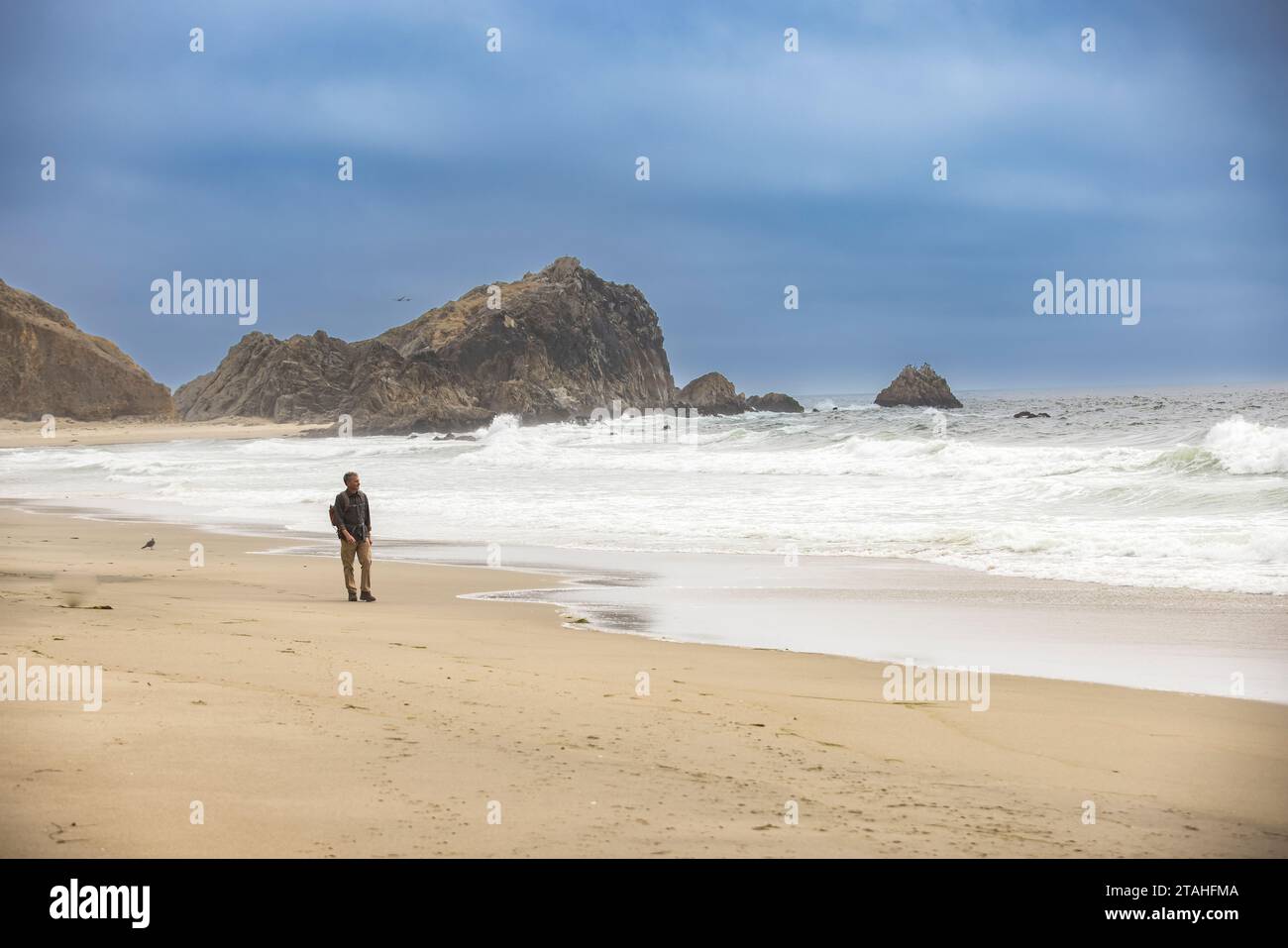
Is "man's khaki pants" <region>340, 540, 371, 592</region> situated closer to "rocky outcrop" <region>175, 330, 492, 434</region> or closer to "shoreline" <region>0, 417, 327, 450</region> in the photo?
"shoreline" <region>0, 417, 327, 450</region>

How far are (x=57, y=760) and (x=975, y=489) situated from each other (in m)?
20.8

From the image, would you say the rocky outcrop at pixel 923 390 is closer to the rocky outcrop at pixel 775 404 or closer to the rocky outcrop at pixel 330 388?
the rocky outcrop at pixel 775 404

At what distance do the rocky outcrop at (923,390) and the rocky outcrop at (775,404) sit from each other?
1403 cm

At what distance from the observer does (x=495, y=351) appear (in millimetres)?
116875

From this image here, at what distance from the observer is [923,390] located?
367 feet

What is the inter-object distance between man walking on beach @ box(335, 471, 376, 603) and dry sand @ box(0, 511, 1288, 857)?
103 inches

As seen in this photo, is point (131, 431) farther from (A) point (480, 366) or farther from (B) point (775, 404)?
(B) point (775, 404)

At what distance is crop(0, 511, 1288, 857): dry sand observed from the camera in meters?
3.72

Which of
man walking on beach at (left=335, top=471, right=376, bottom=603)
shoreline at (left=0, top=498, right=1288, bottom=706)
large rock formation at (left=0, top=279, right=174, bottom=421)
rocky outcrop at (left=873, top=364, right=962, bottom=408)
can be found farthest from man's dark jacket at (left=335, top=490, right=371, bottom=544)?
rocky outcrop at (left=873, top=364, right=962, bottom=408)

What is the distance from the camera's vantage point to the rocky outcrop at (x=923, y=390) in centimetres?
11188

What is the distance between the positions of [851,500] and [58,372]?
95856 millimetres

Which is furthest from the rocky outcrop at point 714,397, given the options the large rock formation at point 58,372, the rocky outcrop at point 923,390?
the large rock formation at point 58,372
